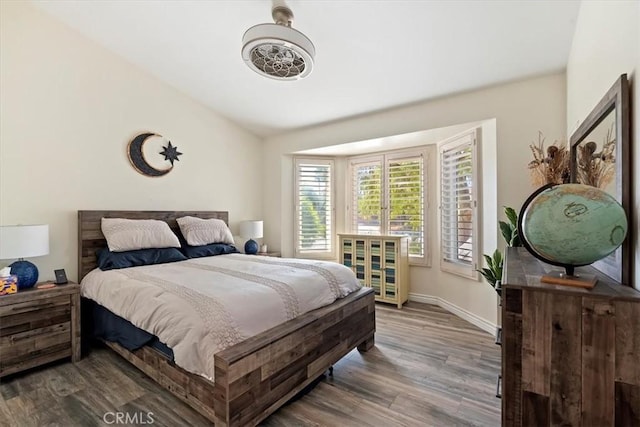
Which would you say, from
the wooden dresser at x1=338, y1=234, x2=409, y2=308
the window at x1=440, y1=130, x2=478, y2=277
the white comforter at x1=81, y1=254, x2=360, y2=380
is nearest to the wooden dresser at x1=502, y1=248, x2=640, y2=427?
the white comforter at x1=81, y1=254, x2=360, y2=380

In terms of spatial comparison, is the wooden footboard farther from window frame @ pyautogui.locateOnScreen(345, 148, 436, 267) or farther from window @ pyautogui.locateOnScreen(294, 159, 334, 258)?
window @ pyautogui.locateOnScreen(294, 159, 334, 258)

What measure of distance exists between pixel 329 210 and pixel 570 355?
3.75 metres

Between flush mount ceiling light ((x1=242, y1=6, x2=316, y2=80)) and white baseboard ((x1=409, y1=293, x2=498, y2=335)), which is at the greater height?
flush mount ceiling light ((x1=242, y1=6, x2=316, y2=80))

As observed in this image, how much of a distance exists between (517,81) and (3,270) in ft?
15.1

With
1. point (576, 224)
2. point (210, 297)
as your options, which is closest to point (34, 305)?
point (210, 297)

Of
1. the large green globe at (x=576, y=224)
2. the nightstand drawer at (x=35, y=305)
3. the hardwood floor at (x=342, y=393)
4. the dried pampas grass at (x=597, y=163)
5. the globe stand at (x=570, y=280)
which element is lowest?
the hardwood floor at (x=342, y=393)

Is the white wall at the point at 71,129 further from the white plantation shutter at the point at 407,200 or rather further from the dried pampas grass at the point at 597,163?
the dried pampas grass at the point at 597,163

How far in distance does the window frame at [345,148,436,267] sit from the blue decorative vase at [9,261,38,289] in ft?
11.4

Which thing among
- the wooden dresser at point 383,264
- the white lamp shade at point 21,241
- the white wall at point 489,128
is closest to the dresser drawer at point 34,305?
the white lamp shade at point 21,241

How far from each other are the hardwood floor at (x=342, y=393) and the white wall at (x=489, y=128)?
2.96ft

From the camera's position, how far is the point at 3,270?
91.0 inches

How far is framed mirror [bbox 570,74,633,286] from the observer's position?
115cm

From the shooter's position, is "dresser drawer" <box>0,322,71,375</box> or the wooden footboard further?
"dresser drawer" <box>0,322,71,375</box>

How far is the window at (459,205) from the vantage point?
3.23 meters
